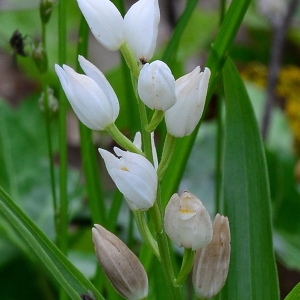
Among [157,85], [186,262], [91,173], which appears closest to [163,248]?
[186,262]

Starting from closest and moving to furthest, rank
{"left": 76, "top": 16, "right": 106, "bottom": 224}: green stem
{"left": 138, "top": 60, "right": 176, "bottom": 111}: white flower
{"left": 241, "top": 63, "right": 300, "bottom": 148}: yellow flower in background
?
1. {"left": 138, "top": 60, "right": 176, "bottom": 111}: white flower
2. {"left": 76, "top": 16, "right": 106, "bottom": 224}: green stem
3. {"left": 241, "top": 63, "right": 300, "bottom": 148}: yellow flower in background

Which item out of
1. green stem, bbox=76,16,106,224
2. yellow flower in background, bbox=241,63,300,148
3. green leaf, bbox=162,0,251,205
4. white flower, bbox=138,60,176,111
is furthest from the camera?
yellow flower in background, bbox=241,63,300,148

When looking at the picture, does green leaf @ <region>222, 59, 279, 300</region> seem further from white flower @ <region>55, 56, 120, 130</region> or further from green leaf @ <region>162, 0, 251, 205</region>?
white flower @ <region>55, 56, 120, 130</region>

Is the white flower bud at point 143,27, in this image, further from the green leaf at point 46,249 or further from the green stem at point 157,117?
the green leaf at point 46,249

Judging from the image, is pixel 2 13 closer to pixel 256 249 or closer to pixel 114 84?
pixel 114 84

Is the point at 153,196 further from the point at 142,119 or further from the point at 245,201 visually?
the point at 245,201

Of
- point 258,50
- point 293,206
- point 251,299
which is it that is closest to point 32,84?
point 258,50

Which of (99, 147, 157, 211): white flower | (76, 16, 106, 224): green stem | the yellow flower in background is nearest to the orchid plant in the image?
(99, 147, 157, 211): white flower
